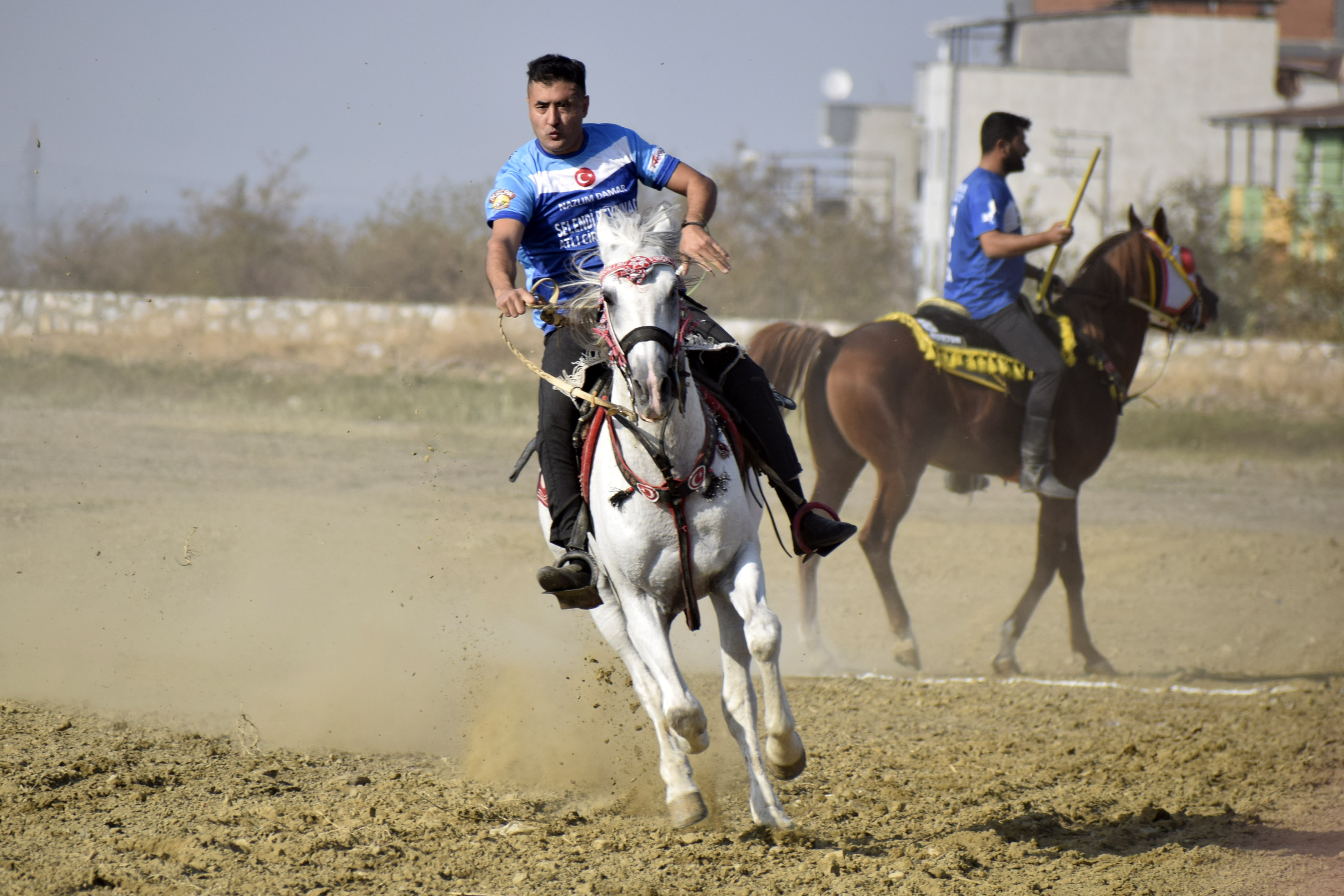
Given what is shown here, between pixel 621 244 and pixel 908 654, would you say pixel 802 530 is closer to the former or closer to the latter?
pixel 621 244

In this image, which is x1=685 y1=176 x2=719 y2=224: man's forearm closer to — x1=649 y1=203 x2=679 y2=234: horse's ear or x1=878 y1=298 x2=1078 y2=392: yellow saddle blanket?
x1=649 y1=203 x2=679 y2=234: horse's ear

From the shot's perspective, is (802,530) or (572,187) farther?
(572,187)

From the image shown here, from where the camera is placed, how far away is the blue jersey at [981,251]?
7.82 meters

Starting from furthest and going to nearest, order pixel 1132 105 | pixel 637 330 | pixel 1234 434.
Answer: pixel 1132 105
pixel 1234 434
pixel 637 330

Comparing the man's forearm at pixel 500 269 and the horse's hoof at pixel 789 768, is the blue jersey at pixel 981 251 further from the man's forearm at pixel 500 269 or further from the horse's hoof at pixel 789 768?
the horse's hoof at pixel 789 768

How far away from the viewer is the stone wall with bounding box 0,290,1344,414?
56.3 feet

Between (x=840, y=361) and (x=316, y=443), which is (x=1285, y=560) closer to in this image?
(x=840, y=361)

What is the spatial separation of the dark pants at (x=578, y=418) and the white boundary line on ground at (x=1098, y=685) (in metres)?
2.96

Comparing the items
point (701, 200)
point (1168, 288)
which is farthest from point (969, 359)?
point (701, 200)

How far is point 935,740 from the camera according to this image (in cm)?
615

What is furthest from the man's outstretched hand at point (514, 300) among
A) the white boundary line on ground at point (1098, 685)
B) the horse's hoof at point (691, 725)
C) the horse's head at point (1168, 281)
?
the horse's head at point (1168, 281)

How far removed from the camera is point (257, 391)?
58.4 ft

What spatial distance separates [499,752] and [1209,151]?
32428 millimetres

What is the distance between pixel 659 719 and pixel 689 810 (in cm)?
37
